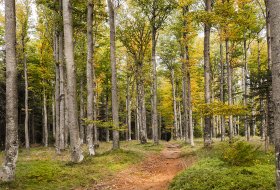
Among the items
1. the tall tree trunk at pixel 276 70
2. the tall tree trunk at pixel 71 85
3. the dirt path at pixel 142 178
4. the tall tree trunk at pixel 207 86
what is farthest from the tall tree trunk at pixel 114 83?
the tall tree trunk at pixel 276 70

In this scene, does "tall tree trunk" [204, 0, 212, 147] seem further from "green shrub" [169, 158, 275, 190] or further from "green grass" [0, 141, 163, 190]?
A: "green shrub" [169, 158, 275, 190]

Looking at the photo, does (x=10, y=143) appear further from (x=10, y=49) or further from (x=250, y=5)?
(x=250, y=5)

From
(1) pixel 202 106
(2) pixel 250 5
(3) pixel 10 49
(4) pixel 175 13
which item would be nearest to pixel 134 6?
(4) pixel 175 13

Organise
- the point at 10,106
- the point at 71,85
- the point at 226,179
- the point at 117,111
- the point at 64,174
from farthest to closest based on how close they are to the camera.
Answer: the point at 117,111 → the point at 71,85 → the point at 64,174 → the point at 10,106 → the point at 226,179

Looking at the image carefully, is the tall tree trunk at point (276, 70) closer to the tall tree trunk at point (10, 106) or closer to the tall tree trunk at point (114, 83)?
the tall tree trunk at point (10, 106)

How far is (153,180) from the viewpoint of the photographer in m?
10.4

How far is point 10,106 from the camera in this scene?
8711 millimetres

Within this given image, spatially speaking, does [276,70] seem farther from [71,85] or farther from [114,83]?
[114,83]

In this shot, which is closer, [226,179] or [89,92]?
[226,179]

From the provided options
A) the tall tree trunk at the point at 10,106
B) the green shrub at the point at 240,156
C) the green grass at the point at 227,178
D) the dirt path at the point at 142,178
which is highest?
the tall tree trunk at the point at 10,106

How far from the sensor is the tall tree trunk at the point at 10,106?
27.7ft

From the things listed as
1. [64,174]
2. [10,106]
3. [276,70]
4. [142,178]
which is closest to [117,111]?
[142,178]

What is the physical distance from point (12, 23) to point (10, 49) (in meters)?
0.90

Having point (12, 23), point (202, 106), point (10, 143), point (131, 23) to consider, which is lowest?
point (10, 143)
